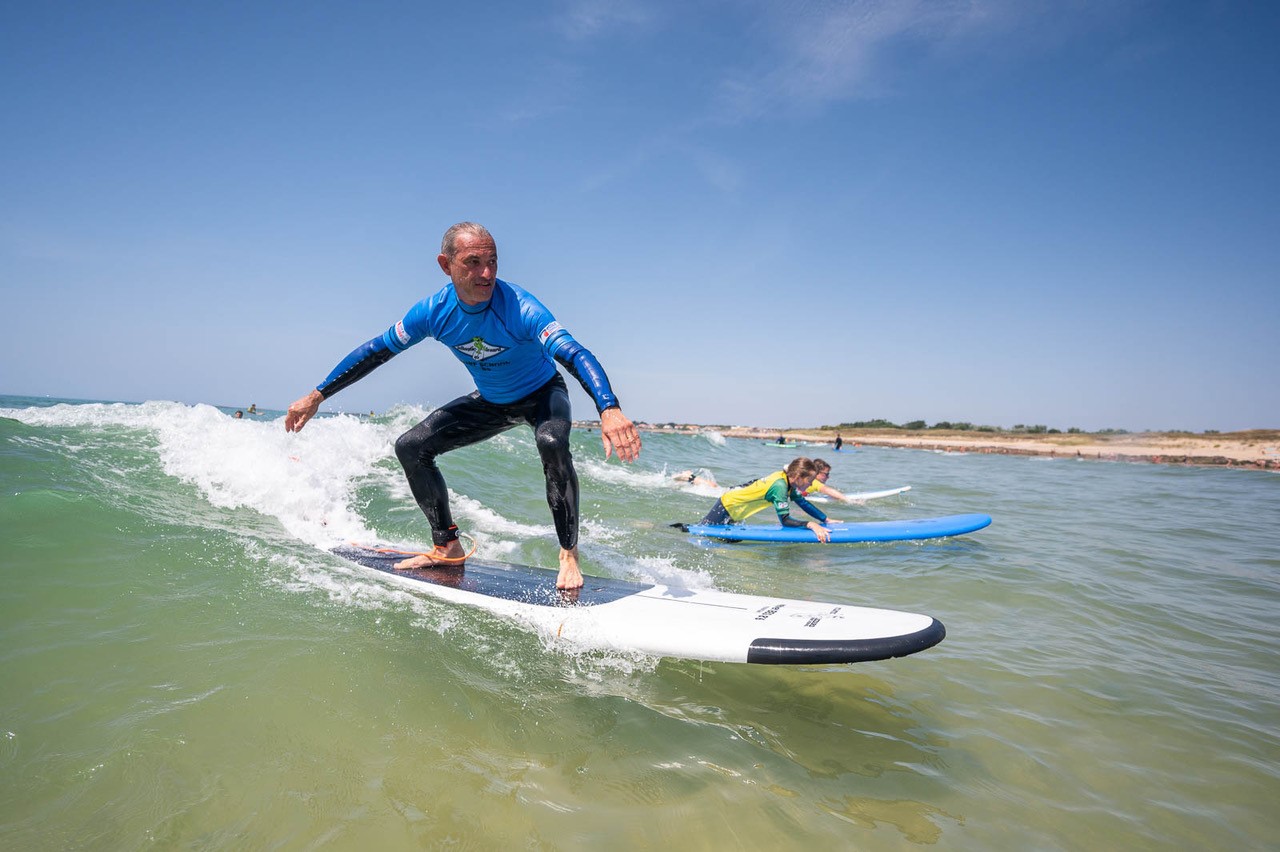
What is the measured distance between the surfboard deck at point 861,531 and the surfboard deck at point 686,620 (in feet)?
13.6

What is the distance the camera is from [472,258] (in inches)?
136

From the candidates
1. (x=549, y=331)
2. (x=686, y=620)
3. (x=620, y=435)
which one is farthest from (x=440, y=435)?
(x=686, y=620)

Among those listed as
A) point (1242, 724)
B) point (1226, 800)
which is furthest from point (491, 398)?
point (1242, 724)

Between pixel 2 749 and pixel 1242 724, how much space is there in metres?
5.43

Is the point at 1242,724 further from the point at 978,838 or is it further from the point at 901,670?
the point at 978,838

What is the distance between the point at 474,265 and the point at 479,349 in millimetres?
603

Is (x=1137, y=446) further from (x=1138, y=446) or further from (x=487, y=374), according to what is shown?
(x=487, y=374)

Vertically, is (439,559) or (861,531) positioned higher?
(439,559)

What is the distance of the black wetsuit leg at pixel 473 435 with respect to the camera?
380cm

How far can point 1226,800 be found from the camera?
2.32m

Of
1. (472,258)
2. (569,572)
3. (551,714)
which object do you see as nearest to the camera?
(551,714)

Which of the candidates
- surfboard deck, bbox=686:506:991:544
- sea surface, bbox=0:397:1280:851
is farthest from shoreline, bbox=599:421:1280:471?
sea surface, bbox=0:397:1280:851

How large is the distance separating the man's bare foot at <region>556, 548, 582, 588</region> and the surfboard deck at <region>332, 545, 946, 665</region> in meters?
0.07

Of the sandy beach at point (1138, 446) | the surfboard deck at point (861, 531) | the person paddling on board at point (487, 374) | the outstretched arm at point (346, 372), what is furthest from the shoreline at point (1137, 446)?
the outstretched arm at point (346, 372)
